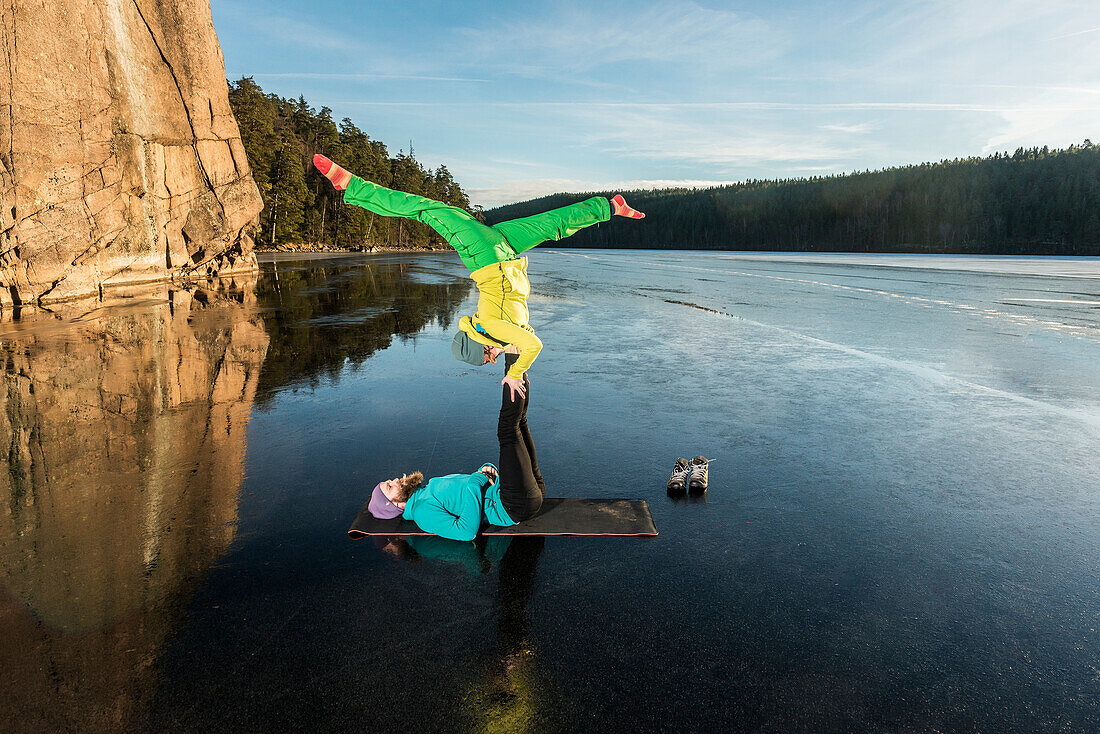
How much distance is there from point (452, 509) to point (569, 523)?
0.86 m

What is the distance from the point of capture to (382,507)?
4.27 m

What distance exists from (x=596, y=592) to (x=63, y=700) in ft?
8.64

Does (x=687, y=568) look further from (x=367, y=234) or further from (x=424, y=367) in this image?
(x=367, y=234)

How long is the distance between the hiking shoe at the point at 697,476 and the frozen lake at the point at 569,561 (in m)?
0.14

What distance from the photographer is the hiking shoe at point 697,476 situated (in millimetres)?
4879

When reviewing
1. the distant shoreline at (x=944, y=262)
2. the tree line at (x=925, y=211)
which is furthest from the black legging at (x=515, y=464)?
the tree line at (x=925, y=211)

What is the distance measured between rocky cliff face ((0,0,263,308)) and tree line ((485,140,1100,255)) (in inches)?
5220

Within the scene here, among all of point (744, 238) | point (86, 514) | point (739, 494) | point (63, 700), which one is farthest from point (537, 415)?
point (744, 238)

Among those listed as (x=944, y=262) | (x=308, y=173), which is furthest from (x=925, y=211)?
(x=308, y=173)

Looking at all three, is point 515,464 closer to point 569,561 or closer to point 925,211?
point 569,561

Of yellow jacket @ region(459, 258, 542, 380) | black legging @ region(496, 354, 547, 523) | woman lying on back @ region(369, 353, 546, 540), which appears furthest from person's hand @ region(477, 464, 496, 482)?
yellow jacket @ region(459, 258, 542, 380)

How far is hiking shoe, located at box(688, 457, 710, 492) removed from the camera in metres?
4.88

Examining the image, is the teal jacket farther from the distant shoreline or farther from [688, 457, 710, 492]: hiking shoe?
the distant shoreline

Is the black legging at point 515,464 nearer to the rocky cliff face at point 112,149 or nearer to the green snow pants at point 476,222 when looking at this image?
the green snow pants at point 476,222
